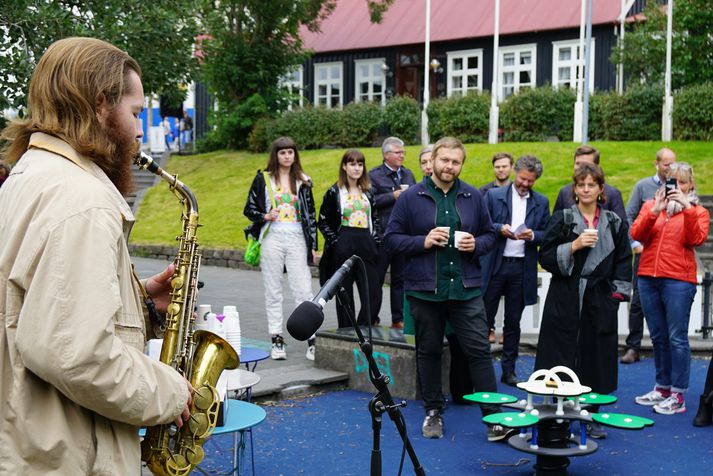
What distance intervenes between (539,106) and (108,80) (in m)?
22.1

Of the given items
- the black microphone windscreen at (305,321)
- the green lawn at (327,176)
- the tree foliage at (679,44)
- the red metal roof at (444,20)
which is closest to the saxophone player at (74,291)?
the black microphone windscreen at (305,321)

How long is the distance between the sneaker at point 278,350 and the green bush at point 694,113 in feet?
51.3

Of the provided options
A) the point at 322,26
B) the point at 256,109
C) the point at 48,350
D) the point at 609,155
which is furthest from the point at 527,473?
Answer: the point at 322,26

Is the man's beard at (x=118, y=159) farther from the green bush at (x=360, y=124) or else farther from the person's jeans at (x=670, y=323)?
the green bush at (x=360, y=124)

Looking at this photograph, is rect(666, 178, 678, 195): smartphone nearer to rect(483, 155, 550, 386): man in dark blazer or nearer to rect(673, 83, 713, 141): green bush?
rect(483, 155, 550, 386): man in dark blazer

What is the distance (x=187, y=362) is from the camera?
3.29 metres

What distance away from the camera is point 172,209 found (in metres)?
21.5

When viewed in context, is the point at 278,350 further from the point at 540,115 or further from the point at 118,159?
the point at 540,115

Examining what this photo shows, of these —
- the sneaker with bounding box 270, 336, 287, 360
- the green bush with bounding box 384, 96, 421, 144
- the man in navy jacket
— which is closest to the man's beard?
the man in navy jacket

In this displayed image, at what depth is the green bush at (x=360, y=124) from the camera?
2586cm

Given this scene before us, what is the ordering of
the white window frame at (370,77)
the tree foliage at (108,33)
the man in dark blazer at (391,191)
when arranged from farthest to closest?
the white window frame at (370,77) < the man in dark blazer at (391,191) < the tree foliage at (108,33)

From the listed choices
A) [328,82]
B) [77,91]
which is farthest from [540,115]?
[77,91]

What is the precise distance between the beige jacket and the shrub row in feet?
68.1

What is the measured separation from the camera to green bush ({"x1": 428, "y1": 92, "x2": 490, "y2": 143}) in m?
24.6
